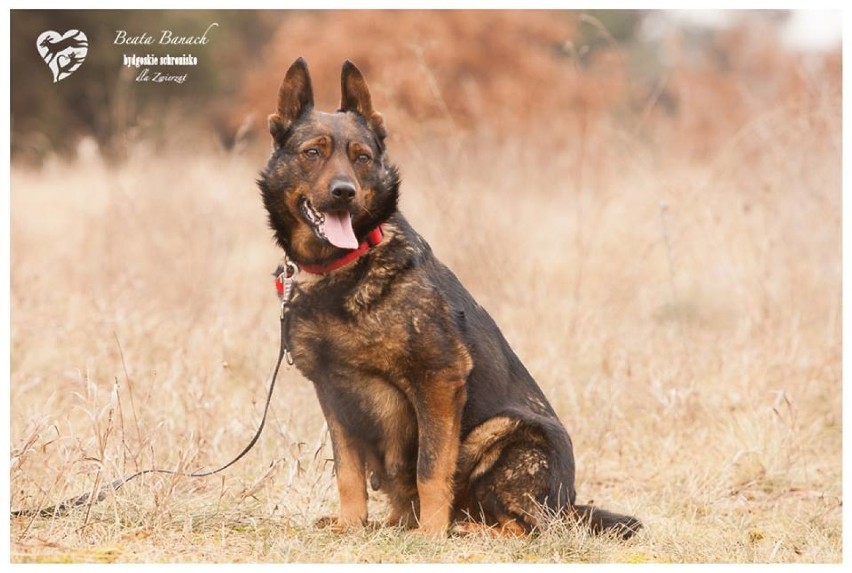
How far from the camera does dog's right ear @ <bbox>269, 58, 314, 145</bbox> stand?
396 cm

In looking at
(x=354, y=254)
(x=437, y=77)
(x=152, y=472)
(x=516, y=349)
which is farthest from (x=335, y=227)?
(x=437, y=77)

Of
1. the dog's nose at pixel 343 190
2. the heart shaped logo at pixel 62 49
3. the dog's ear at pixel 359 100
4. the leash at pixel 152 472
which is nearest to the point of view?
the dog's nose at pixel 343 190

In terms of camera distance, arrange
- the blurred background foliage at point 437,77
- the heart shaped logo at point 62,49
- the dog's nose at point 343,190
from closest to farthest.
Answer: the dog's nose at point 343,190 → the heart shaped logo at point 62,49 → the blurred background foliage at point 437,77

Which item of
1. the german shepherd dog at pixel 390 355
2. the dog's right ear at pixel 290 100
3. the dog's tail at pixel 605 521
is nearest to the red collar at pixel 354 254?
the german shepherd dog at pixel 390 355

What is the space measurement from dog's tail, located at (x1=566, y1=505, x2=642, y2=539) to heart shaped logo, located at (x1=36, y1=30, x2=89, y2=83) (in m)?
3.63

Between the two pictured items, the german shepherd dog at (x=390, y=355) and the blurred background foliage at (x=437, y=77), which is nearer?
the german shepherd dog at (x=390, y=355)

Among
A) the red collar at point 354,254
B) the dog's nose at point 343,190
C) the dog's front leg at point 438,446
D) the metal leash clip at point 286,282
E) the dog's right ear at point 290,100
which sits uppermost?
the dog's right ear at point 290,100

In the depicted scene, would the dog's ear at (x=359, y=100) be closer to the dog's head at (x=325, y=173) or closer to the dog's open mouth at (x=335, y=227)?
the dog's head at (x=325, y=173)

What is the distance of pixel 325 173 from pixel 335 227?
204mm

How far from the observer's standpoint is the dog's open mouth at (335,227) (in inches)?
148

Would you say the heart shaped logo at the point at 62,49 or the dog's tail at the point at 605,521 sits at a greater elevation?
the heart shaped logo at the point at 62,49

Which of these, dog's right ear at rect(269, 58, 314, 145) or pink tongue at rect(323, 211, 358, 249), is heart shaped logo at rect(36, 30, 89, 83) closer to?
dog's right ear at rect(269, 58, 314, 145)

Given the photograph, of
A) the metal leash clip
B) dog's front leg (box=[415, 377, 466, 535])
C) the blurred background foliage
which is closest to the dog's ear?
the metal leash clip

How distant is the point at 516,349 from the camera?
650cm
